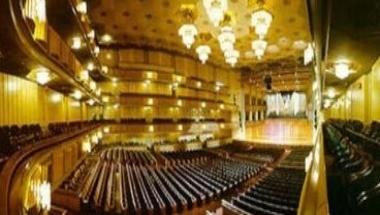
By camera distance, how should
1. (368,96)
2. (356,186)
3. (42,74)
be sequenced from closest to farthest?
(356,186) < (42,74) < (368,96)

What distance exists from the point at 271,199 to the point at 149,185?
10.8ft

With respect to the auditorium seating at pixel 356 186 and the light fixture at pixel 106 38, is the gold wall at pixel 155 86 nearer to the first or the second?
the light fixture at pixel 106 38

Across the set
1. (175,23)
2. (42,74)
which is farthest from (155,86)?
(42,74)

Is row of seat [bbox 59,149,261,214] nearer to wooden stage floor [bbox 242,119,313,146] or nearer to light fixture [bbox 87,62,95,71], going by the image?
light fixture [bbox 87,62,95,71]

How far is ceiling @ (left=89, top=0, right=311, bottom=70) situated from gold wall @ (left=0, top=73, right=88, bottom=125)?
4149 mm

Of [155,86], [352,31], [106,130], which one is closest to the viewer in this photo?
[352,31]

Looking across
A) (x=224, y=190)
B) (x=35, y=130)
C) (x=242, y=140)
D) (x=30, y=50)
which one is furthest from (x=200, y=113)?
(x=30, y=50)

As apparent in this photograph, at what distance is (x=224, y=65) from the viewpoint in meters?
20.6

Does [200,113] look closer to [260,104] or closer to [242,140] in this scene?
[242,140]

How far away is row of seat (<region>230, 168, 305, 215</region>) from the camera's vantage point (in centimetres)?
561

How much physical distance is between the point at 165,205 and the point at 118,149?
323 inches

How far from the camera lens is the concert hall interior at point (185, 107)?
2787 mm

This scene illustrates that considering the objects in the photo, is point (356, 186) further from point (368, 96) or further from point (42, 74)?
point (42, 74)

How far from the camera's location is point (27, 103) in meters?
5.95
